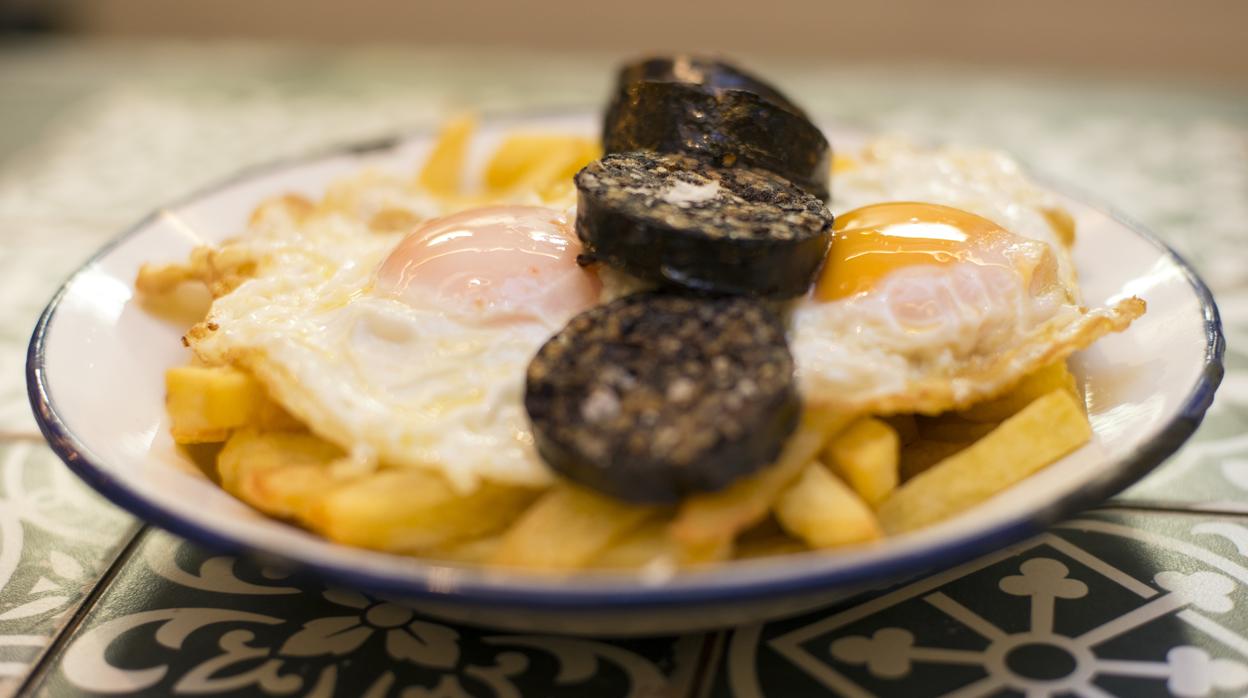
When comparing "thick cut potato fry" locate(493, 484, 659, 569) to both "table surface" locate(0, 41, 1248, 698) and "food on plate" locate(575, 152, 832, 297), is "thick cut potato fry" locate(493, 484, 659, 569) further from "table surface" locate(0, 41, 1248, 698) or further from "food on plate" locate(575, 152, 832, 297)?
"food on plate" locate(575, 152, 832, 297)

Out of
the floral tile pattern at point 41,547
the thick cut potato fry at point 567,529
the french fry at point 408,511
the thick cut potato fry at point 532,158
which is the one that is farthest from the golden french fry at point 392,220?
the thick cut potato fry at point 567,529

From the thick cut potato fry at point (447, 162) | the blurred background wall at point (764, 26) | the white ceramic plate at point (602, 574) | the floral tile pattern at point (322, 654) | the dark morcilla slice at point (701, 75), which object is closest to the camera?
the white ceramic plate at point (602, 574)

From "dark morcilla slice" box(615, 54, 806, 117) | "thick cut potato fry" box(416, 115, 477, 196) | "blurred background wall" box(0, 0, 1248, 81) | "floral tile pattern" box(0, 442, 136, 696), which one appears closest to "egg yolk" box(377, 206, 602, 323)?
"dark morcilla slice" box(615, 54, 806, 117)

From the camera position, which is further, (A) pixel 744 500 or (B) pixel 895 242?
(B) pixel 895 242

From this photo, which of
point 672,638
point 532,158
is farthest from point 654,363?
point 532,158

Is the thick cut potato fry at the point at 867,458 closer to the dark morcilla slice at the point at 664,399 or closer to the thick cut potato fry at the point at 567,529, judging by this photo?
the dark morcilla slice at the point at 664,399

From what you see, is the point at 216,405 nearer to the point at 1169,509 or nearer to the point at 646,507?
the point at 646,507
